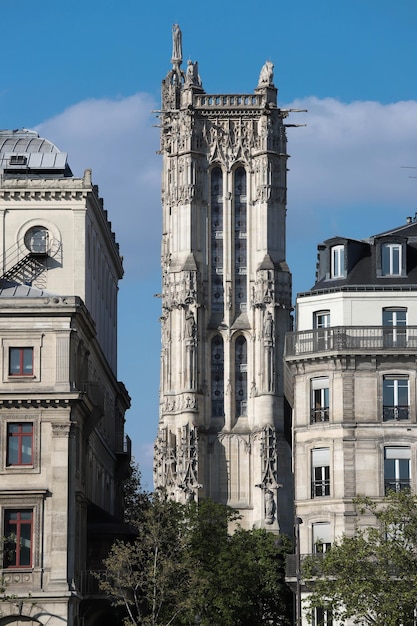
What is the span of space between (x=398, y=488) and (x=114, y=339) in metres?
48.4

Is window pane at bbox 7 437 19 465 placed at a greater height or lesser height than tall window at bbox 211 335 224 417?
lesser

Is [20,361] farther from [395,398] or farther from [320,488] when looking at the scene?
[395,398]

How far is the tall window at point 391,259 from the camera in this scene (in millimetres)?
104875

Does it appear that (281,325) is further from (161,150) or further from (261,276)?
(161,150)

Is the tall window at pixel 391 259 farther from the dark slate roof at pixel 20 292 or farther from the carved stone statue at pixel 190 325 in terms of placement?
the carved stone statue at pixel 190 325

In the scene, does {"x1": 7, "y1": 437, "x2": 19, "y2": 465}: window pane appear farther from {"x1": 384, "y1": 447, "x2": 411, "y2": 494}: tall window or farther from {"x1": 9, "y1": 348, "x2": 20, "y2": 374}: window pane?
{"x1": 384, "y1": 447, "x2": 411, "y2": 494}: tall window

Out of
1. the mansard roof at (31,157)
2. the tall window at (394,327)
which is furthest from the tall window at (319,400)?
the mansard roof at (31,157)

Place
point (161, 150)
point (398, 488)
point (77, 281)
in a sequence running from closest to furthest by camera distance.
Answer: point (398, 488) → point (77, 281) → point (161, 150)

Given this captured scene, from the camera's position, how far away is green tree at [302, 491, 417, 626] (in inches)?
3374

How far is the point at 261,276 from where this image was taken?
6270 inches

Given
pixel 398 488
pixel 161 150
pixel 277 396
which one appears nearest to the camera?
pixel 398 488

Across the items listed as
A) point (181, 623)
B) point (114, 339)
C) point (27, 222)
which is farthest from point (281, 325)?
point (181, 623)

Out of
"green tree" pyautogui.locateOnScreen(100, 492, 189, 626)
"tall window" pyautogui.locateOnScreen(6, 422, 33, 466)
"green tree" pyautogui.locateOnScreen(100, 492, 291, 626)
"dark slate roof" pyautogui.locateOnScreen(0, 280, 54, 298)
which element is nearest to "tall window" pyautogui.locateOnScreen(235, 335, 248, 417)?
"green tree" pyautogui.locateOnScreen(100, 492, 291, 626)

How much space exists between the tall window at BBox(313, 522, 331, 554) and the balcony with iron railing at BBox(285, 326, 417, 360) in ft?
28.9
